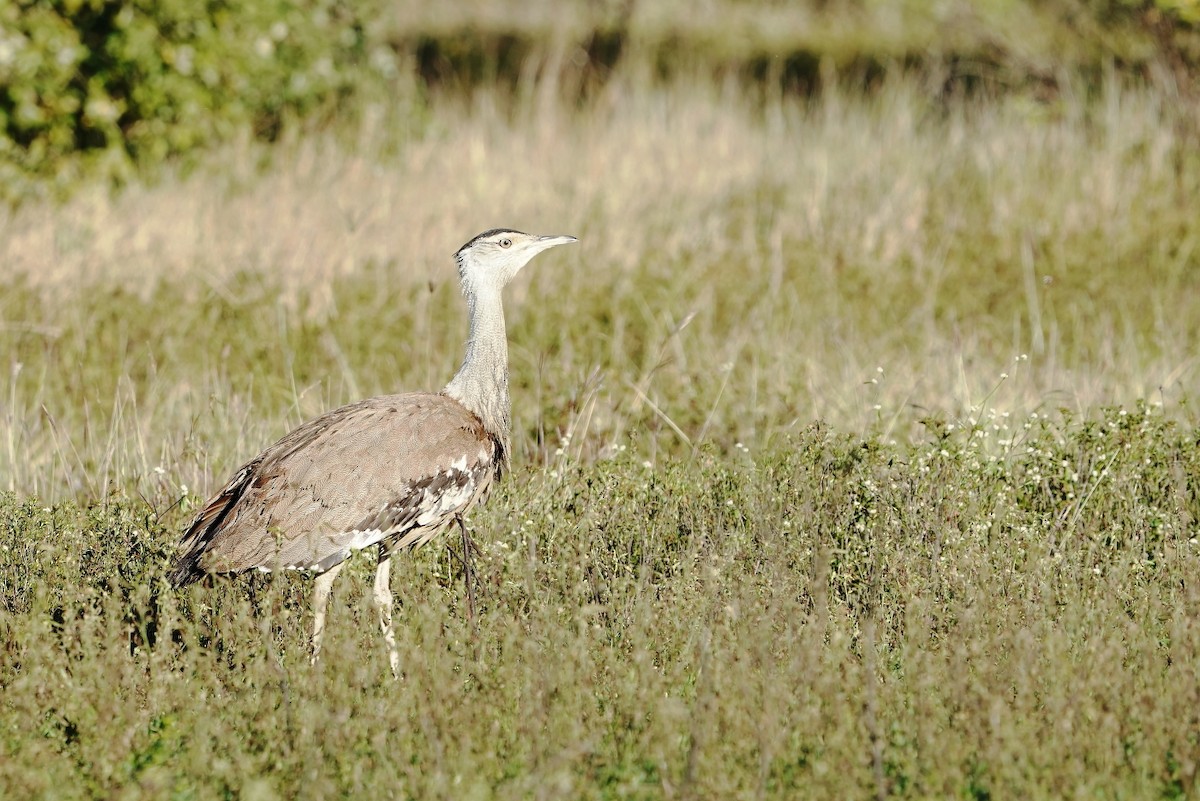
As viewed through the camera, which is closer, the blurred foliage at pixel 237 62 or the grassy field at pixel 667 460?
the grassy field at pixel 667 460

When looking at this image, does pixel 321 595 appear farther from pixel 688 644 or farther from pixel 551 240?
pixel 551 240

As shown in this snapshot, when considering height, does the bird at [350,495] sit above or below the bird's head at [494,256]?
below

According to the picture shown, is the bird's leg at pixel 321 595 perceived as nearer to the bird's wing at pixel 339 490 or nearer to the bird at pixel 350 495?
the bird at pixel 350 495

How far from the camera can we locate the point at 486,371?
488 centimetres

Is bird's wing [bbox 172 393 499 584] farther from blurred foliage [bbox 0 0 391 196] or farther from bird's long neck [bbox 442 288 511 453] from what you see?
blurred foliage [bbox 0 0 391 196]

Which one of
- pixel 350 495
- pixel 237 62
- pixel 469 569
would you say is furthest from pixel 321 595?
pixel 237 62

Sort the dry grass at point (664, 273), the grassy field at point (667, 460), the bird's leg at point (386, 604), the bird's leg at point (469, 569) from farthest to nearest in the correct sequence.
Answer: the dry grass at point (664, 273)
the bird's leg at point (469, 569)
the bird's leg at point (386, 604)
the grassy field at point (667, 460)

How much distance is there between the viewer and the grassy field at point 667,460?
353 cm

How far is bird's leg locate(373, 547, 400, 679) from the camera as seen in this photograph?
4055mm

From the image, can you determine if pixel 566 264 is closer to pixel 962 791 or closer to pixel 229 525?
pixel 229 525

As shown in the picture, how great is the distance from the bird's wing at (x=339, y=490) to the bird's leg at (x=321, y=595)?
0.11 meters

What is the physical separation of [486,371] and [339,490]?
0.77 metres

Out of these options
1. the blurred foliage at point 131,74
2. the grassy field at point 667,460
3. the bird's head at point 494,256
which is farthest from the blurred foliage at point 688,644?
the blurred foliage at point 131,74

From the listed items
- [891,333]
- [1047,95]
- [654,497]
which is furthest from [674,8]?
[654,497]
